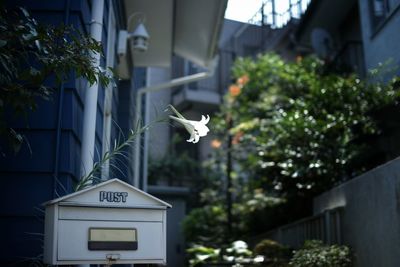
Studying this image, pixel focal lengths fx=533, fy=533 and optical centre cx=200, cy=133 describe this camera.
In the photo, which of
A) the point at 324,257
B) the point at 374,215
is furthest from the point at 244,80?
the point at 374,215

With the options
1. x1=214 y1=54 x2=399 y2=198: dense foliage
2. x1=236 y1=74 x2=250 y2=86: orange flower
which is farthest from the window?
x1=236 y1=74 x2=250 y2=86: orange flower

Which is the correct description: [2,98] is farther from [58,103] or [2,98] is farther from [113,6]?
[113,6]

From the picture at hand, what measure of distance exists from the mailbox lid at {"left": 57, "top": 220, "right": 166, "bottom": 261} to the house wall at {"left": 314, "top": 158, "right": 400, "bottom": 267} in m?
2.29

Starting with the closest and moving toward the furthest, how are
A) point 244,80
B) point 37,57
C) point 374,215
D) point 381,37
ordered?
1. point 37,57
2. point 374,215
3. point 381,37
4. point 244,80

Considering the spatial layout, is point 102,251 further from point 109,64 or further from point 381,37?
point 381,37

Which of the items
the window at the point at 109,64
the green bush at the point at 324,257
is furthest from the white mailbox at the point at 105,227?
the green bush at the point at 324,257

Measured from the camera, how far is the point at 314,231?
23.1 ft

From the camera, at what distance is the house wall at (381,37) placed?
634cm

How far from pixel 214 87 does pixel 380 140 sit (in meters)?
7.38

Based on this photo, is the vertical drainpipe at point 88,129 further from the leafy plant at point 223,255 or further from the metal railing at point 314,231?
the leafy plant at point 223,255

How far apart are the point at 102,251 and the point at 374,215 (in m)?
3.01

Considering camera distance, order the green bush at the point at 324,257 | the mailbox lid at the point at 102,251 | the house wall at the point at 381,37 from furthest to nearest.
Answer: the house wall at the point at 381,37 < the green bush at the point at 324,257 < the mailbox lid at the point at 102,251

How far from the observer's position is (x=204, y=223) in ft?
36.2

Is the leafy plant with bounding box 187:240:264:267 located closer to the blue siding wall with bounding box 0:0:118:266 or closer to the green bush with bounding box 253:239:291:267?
the green bush with bounding box 253:239:291:267
